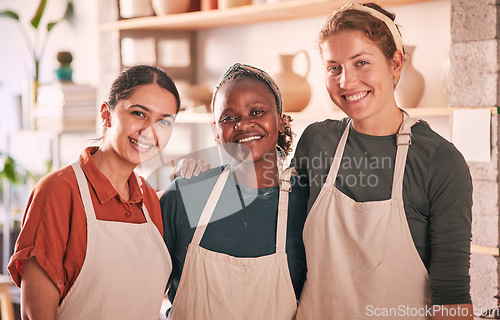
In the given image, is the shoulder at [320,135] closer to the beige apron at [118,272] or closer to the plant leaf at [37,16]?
the beige apron at [118,272]

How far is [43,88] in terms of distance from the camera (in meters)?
3.31

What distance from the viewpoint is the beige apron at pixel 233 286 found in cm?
145

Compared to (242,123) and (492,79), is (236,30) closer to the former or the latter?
(492,79)

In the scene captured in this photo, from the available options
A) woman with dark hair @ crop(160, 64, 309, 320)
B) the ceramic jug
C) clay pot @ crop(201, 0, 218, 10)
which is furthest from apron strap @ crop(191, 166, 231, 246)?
clay pot @ crop(201, 0, 218, 10)

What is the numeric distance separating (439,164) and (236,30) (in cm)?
196

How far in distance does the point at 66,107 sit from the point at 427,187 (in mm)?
2386

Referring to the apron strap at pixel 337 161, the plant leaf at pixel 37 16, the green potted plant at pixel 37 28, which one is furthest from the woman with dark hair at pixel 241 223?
the plant leaf at pixel 37 16

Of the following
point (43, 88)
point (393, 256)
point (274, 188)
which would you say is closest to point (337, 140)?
point (274, 188)

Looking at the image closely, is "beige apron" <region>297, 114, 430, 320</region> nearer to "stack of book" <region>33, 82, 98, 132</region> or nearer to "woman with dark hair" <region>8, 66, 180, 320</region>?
"woman with dark hair" <region>8, 66, 180, 320</region>

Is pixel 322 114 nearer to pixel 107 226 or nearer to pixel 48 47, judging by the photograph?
pixel 107 226

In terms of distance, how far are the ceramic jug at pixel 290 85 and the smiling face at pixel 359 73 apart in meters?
1.08

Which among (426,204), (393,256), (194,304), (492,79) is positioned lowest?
(194,304)

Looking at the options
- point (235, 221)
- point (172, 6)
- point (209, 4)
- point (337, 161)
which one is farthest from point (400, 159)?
point (172, 6)

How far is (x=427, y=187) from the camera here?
51.8 inches
